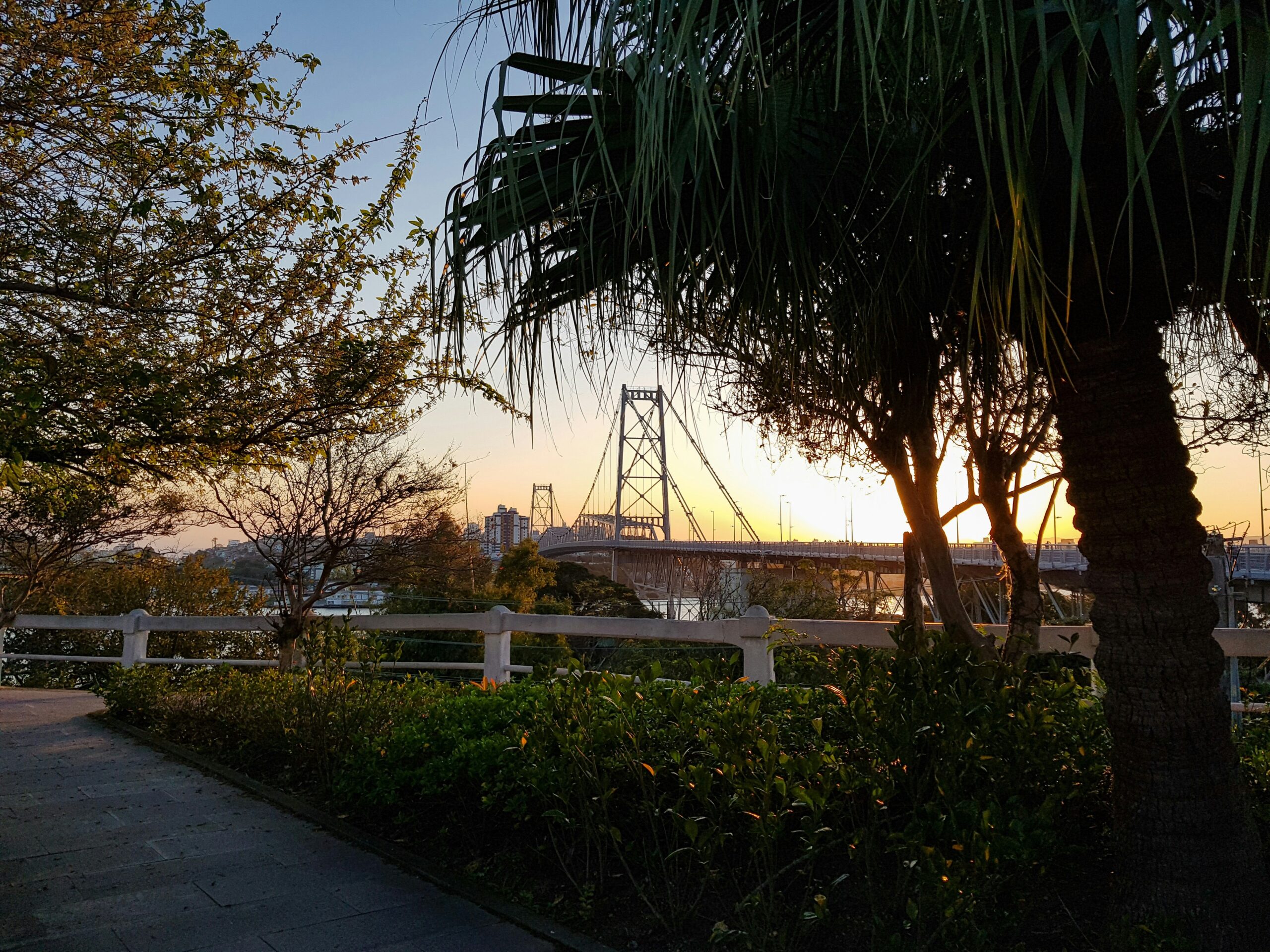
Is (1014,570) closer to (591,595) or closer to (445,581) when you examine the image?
(445,581)

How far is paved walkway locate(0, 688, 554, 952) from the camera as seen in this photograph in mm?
3082

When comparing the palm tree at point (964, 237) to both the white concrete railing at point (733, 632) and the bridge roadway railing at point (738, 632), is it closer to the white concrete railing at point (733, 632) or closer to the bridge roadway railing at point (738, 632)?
the white concrete railing at point (733, 632)

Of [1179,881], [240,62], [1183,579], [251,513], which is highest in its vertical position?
[240,62]

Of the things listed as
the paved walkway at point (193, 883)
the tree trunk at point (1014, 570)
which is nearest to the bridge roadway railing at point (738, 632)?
the tree trunk at point (1014, 570)

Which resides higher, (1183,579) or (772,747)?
(1183,579)

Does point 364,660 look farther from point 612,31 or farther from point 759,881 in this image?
point 612,31

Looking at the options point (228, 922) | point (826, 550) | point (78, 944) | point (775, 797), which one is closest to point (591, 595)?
point (826, 550)

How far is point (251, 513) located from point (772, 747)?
7.01 meters

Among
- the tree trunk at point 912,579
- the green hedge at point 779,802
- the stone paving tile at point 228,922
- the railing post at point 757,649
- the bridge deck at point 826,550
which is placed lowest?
the stone paving tile at point 228,922

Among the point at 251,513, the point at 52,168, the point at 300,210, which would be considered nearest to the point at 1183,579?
the point at 300,210

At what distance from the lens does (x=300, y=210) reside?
17.8ft

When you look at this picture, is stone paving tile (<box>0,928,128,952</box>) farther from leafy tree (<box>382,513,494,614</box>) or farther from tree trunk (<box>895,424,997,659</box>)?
leafy tree (<box>382,513,494,614</box>)

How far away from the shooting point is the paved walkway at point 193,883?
3082 mm

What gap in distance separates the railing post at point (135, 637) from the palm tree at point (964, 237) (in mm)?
8174
